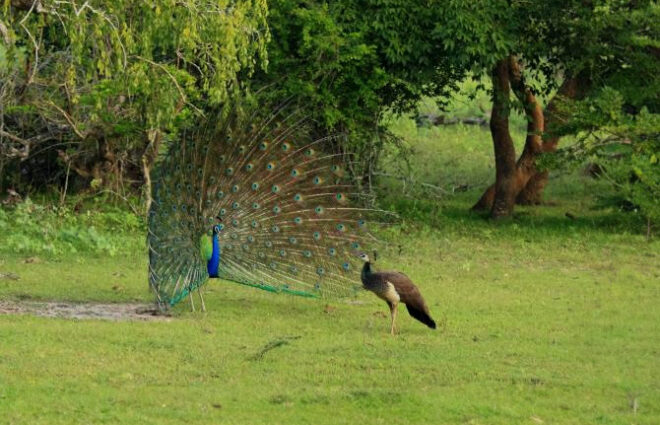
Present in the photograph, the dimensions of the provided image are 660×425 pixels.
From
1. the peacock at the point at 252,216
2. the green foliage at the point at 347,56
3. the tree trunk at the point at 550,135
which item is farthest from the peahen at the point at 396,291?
the tree trunk at the point at 550,135

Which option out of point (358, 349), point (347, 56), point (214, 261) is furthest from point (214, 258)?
point (347, 56)

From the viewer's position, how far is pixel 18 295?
13242 mm

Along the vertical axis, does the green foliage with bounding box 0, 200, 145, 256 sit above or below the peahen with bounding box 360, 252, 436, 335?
below

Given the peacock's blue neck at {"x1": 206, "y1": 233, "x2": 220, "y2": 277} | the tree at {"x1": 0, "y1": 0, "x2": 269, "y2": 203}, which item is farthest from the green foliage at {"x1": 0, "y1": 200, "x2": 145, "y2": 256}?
the peacock's blue neck at {"x1": 206, "y1": 233, "x2": 220, "y2": 277}

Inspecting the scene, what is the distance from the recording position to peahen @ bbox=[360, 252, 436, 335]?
1156 centimetres

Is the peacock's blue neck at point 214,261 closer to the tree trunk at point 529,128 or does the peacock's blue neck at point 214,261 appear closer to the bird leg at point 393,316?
the bird leg at point 393,316

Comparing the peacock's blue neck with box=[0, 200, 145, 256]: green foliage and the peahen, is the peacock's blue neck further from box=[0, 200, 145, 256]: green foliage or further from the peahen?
box=[0, 200, 145, 256]: green foliage

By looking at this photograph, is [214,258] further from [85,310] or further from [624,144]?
[624,144]

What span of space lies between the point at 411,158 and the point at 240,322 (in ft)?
51.0

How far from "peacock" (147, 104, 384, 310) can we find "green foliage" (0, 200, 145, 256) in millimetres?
4210

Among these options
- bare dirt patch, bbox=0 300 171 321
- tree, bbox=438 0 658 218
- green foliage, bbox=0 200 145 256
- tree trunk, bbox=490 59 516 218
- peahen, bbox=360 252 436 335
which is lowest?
bare dirt patch, bbox=0 300 171 321

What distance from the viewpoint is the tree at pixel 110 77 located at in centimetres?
1266

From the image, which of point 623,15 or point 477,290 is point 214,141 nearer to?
Answer: point 477,290

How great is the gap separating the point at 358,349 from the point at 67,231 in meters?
7.44
